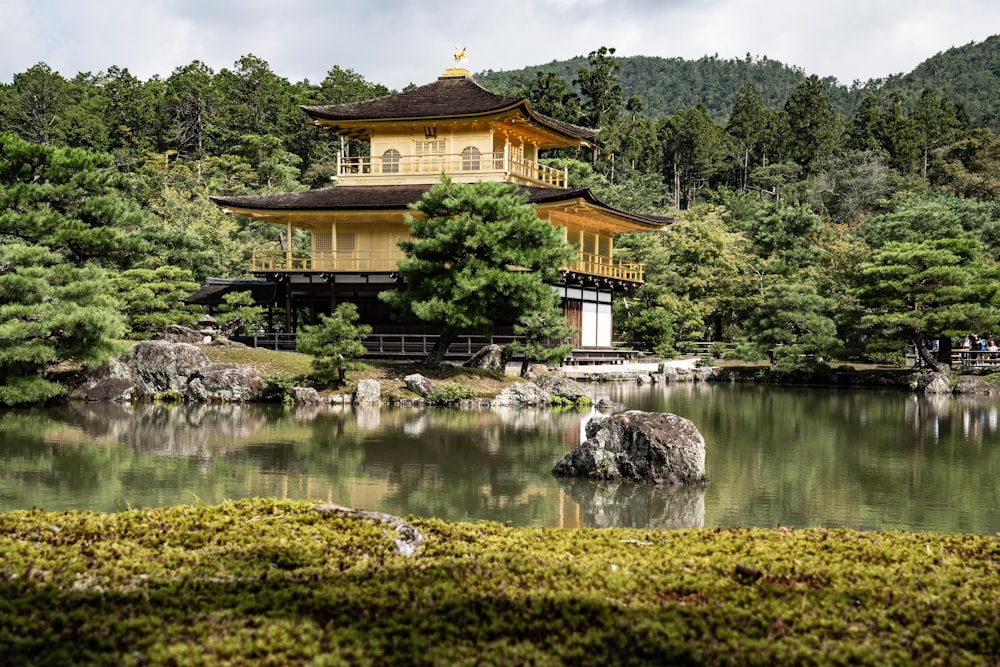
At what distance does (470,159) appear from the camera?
1137 inches

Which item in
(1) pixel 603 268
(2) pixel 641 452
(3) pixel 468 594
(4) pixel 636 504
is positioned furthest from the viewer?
(1) pixel 603 268

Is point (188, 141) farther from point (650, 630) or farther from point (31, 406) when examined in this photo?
point (650, 630)

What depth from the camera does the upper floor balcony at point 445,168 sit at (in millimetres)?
28469

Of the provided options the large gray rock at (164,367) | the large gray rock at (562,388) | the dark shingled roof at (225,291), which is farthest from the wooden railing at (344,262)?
the large gray rock at (562,388)

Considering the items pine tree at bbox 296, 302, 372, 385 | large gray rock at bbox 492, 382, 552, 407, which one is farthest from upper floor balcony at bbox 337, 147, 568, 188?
large gray rock at bbox 492, 382, 552, 407

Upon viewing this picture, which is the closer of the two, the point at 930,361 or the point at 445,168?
the point at 930,361

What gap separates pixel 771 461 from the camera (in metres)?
11.2

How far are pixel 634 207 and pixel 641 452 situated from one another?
125 ft

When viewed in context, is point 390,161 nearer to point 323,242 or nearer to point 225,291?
point 323,242

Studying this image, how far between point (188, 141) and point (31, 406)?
44.2 m

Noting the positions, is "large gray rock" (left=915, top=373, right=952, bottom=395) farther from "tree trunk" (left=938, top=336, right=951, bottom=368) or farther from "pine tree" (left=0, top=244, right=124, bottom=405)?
Answer: "pine tree" (left=0, top=244, right=124, bottom=405)

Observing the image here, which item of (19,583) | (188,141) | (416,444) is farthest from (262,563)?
(188,141)

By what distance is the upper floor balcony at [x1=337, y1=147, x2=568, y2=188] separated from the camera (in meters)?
28.5

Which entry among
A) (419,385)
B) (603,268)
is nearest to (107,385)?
(419,385)
